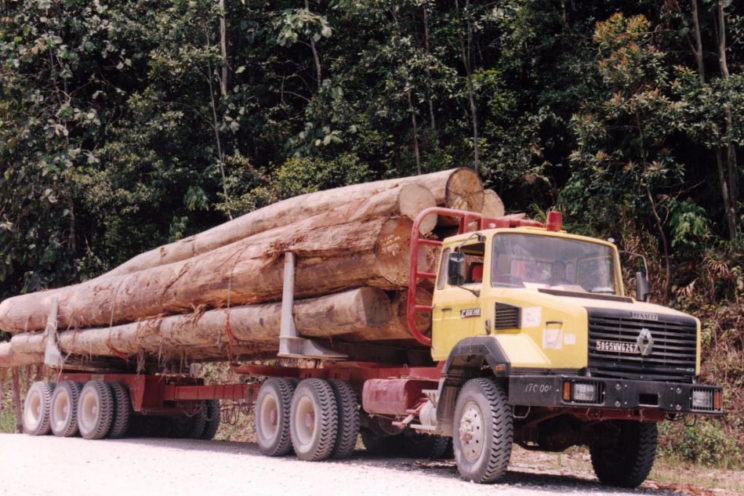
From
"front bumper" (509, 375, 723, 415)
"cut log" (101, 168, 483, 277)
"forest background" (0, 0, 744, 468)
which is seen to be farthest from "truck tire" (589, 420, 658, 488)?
"forest background" (0, 0, 744, 468)

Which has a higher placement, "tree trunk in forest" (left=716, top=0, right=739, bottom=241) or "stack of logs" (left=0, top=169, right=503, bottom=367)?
"tree trunk in forest" (left=716, top=0, right=739, bottom=241)

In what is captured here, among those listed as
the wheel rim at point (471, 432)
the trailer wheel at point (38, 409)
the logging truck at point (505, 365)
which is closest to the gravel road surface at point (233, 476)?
the wheel rim at point (471, 432)

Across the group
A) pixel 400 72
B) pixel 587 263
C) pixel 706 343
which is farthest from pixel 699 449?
pixel 400 72

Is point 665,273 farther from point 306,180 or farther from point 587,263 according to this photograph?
point 306,180

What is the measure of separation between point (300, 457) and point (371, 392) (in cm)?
153

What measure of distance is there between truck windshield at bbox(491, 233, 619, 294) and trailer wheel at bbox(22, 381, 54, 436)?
1329 cm

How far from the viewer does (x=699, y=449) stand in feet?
47.4

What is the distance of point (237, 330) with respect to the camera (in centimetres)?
1505

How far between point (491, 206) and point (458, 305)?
2.29m

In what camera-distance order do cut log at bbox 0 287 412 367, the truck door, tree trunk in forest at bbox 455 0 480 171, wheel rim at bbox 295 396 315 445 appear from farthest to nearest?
1. tree trunk in forest at bbox 455 0 480 171
2. wheel rim at bbox 295 396 315 445
3. cut log at bbox 0 287 412 367
4. the truck door

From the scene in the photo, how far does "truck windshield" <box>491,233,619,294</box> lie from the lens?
428 inches

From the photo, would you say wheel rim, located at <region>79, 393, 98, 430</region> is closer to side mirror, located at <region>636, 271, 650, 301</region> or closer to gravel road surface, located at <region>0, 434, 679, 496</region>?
gravel road surface, located at <region>0, 434, 679, 496</region>

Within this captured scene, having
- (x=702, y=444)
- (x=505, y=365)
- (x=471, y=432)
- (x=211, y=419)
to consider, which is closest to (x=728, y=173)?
(x=702, y=444)

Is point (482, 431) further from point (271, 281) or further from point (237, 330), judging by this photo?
point (237, 330)
